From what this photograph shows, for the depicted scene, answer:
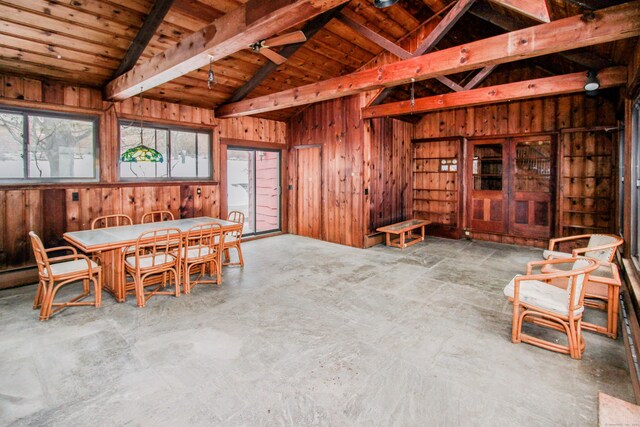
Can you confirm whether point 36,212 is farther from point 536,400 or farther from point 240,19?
point 536,400

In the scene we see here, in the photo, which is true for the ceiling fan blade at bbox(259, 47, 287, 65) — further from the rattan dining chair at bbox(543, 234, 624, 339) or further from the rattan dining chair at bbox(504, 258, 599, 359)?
the rattan dining chair at bbox(543, 234, 624, 339)

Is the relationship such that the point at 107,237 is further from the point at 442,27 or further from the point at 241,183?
the point at 442,27

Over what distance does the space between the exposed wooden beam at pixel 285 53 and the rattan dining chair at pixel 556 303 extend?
4.21 m

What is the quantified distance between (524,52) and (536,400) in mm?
3031

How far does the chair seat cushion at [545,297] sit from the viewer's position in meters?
2.60

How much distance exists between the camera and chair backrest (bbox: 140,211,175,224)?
5277mm

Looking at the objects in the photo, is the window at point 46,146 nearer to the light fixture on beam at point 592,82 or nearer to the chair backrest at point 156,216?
the chair backrest at point 156,216

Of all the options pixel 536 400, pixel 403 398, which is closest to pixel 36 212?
pixel 403 398

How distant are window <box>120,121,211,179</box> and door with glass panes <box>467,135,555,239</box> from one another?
19.2ft

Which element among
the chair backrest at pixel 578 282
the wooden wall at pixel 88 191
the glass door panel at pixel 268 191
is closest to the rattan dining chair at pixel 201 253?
the wooden wall at pixel 88 191

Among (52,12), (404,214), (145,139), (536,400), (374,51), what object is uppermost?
(374,51)

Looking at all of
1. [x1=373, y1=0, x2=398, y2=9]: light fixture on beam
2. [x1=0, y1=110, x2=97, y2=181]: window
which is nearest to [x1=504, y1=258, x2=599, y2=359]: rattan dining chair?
[x1=373, y1=0, x2=398, y2=9]: light fixture on beam

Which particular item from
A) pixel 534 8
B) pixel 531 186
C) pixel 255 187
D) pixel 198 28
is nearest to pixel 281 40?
pixel 198 28

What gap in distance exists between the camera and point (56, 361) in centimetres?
254
